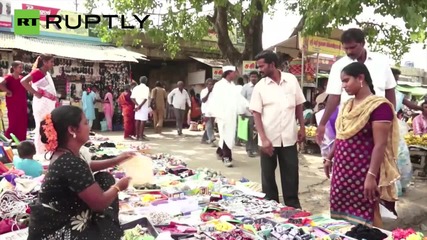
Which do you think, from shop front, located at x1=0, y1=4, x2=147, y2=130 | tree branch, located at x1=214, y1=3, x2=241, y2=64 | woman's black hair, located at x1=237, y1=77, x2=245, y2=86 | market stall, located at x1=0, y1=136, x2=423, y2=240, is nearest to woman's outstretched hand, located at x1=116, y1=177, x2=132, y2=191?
market stall, located at x1=0, y1=136, x2=423, y2=240

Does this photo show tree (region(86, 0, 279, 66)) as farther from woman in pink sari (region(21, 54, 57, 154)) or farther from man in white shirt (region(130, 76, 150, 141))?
woman in pink sari (region(21, 54, 57, 154))

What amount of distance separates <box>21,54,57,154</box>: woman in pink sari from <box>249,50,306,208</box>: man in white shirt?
10.8 feet

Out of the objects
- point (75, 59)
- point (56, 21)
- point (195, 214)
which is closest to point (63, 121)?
point (195, 214)

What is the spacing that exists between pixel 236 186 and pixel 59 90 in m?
9.52

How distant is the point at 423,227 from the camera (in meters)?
4.11

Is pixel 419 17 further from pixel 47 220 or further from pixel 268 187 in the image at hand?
pixel 47 220

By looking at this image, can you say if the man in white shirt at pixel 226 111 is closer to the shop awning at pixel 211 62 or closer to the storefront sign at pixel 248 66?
the storefront sign at pixel 248 66

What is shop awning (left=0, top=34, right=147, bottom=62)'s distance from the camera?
10891 millimetres

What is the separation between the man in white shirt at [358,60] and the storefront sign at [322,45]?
5.43m

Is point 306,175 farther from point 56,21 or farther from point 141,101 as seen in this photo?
point 56,21

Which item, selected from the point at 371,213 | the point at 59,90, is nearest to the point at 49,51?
the point at 59,90

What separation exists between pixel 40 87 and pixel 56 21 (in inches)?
299

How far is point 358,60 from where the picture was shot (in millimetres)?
3043

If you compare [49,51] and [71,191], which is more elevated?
[49,51]
